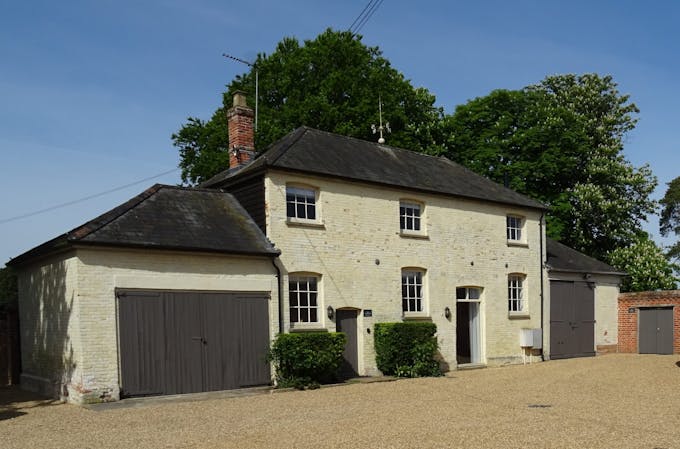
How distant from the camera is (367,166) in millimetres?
18453

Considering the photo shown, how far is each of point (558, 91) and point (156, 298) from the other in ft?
96.0

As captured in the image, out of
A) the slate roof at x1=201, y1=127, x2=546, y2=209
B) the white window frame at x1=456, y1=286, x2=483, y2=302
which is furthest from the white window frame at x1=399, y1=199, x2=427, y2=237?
the white window frame at x1=456, y1=286, x2=483, y2=302

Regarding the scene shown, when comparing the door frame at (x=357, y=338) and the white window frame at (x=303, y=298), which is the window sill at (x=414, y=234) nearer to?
the door frame at (x=357, y=338)

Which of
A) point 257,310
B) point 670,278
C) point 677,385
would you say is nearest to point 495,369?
point 677,385

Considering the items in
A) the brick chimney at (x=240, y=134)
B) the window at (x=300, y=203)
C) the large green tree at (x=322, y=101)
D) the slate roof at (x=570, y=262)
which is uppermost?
the large green tree at (x=322, y=101)

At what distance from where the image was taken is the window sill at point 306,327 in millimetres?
15742

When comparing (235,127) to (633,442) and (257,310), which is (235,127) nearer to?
(257,310)

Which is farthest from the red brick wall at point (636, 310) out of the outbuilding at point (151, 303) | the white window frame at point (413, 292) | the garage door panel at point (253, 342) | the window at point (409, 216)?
the garage door panel at point (253, 342)

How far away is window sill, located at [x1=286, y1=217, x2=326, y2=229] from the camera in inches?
631

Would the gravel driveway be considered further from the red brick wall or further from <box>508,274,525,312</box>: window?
the red brick wall

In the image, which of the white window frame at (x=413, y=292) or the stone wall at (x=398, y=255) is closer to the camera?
the stone wall at (x=398, y=255)

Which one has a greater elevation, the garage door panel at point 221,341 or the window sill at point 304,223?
the window sill at point 304,223

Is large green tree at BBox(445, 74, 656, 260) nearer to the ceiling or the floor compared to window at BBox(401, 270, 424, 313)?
nearer to the ceiling

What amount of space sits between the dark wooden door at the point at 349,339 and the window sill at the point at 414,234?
2737mm
